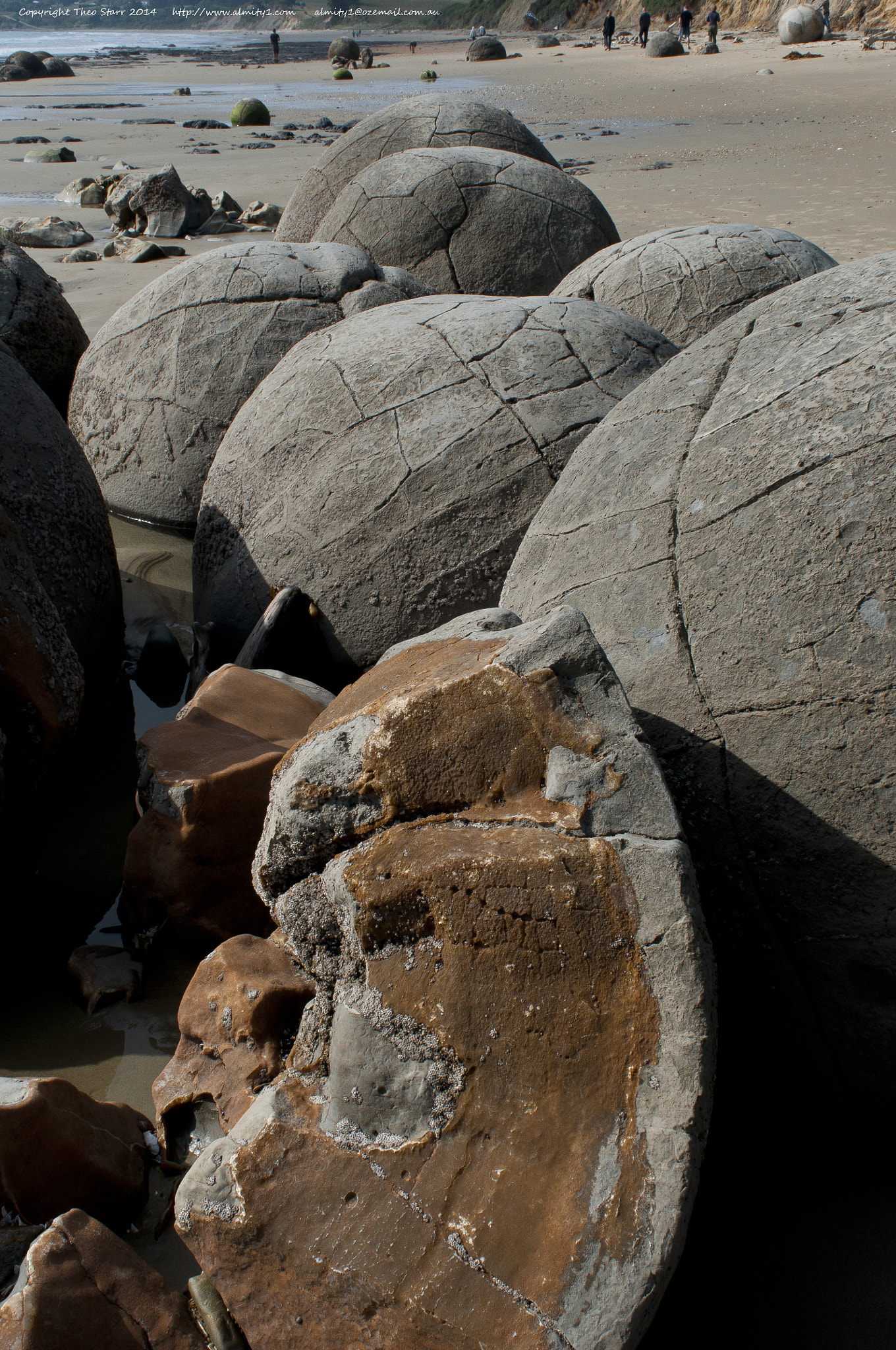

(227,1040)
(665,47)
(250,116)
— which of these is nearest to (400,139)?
(227,1040)

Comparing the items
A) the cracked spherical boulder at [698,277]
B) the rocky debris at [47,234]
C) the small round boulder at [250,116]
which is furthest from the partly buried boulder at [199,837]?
the small round boulder at [250,116]

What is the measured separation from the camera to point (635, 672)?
214 cm

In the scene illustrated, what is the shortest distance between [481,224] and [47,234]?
332 inches

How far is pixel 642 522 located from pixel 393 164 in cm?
439

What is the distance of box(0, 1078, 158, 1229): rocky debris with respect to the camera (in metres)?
1.82

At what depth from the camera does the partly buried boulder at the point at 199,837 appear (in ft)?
8.38

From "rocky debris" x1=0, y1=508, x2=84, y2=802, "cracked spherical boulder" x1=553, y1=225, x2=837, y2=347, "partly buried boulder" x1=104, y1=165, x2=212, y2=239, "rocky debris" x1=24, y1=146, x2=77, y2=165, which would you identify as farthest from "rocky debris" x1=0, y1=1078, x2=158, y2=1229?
"rocky debris" x1=24, y1=146, x2=77, y2=165

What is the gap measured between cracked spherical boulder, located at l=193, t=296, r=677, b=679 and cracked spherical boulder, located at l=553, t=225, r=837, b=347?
1001 millimetres

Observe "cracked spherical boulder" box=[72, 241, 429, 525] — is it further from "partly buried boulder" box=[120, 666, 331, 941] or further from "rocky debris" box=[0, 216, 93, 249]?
"rocky debris" box=[0, 216, 93, 249]

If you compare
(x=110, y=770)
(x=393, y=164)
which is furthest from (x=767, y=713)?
(x=393, y=164)

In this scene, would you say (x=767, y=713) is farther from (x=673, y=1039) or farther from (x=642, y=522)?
(x=673, y=1039)

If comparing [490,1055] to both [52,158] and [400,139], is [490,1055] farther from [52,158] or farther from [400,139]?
[52,158]

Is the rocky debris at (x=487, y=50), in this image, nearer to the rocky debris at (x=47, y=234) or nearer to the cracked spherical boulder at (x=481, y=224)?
the rocky debris at (x=47, y=234)

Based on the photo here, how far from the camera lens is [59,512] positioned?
3432 mm
